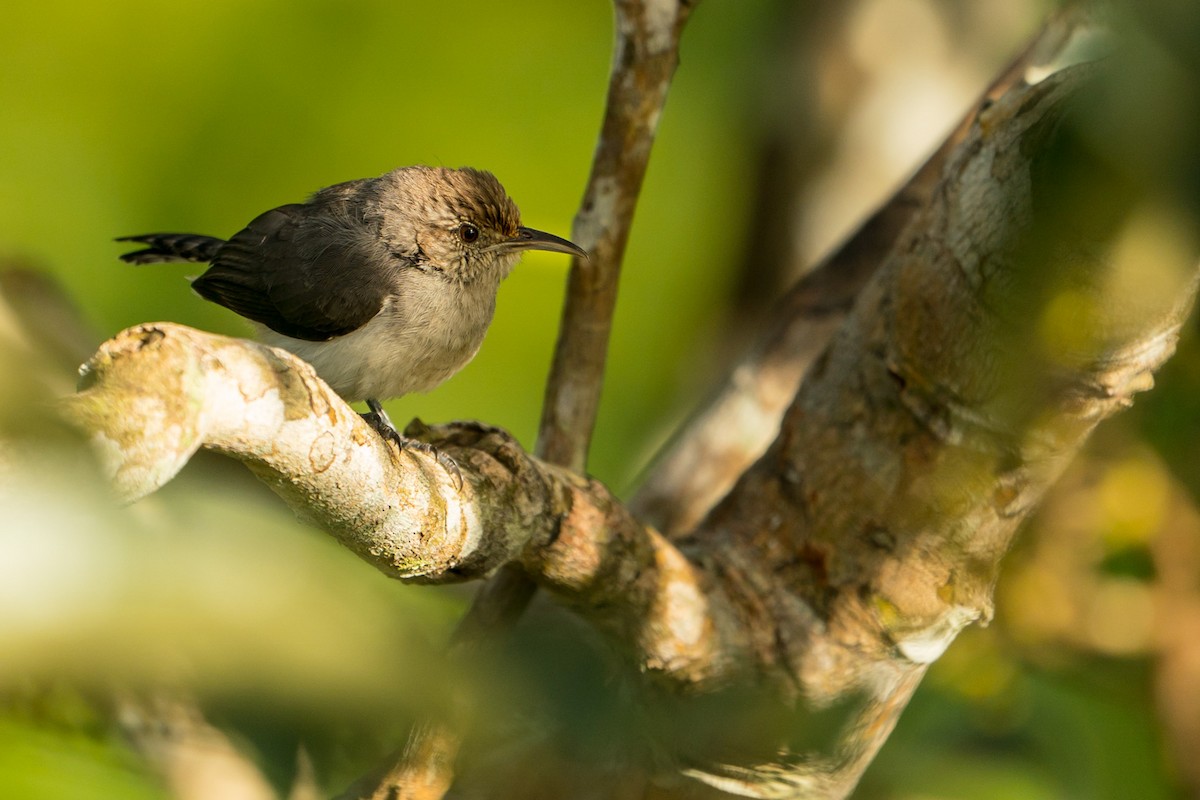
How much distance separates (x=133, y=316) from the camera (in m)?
3.08

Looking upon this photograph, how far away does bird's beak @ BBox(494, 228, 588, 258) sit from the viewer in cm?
223

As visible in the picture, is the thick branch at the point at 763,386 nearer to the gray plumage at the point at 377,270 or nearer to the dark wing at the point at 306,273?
the gray plumage at the point at 377,270

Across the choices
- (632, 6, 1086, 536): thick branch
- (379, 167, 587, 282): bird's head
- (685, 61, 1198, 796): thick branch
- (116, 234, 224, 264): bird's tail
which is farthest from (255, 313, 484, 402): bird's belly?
(632, 6, 1086, 536): thick branch

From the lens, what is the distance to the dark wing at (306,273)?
7.35 ft

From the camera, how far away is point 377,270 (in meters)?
2.30

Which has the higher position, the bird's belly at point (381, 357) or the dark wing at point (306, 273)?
the dark wing at point (306, 273)

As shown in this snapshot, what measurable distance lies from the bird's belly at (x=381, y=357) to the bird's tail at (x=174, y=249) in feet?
0.98

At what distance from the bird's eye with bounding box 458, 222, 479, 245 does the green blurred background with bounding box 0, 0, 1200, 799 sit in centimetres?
66

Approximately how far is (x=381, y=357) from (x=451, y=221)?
0.41 meters

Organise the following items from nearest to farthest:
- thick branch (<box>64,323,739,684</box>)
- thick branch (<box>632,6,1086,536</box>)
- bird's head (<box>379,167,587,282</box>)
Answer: thick branch (<box>64,323,739,684</box>)
bird's head (<box>379,167,587,282</box>)
thick branch (<box>632,6,1086,536</box>)

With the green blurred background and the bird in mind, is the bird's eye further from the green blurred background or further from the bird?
the green blurred background

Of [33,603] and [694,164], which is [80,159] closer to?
[694,164]

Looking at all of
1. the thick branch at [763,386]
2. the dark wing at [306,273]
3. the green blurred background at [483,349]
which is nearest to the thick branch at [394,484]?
the green blurred background at [483,349]

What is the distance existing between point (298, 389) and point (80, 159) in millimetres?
2130
